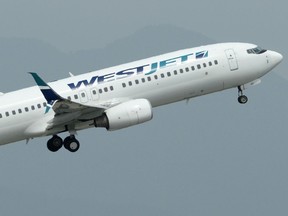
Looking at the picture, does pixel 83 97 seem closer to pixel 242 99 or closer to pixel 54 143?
pixel 54 143

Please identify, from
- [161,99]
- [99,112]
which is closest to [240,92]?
[161,99]

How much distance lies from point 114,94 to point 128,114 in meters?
2.63

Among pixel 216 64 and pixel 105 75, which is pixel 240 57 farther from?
pixel 105 75

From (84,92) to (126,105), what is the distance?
11.5ft

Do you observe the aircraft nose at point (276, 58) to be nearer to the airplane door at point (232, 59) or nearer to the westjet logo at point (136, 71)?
the airplane door at point (232, 59)

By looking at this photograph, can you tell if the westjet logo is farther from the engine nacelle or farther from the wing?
the engine nacelle

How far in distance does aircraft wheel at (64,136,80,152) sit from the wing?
3.87ft

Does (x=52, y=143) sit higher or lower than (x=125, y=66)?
lower

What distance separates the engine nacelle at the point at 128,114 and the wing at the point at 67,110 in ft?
3.00

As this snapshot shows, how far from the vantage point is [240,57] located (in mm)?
68562

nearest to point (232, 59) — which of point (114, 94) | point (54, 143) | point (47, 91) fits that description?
point (114, 94)

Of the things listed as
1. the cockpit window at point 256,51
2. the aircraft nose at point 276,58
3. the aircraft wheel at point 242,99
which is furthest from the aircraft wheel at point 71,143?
the aircraft nose at point 276,58

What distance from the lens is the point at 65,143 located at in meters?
65.2

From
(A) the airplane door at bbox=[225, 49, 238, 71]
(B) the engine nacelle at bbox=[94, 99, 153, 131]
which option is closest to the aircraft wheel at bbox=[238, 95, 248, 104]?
(A) the airplane door at bbox=[225, 49, 238, 71]
